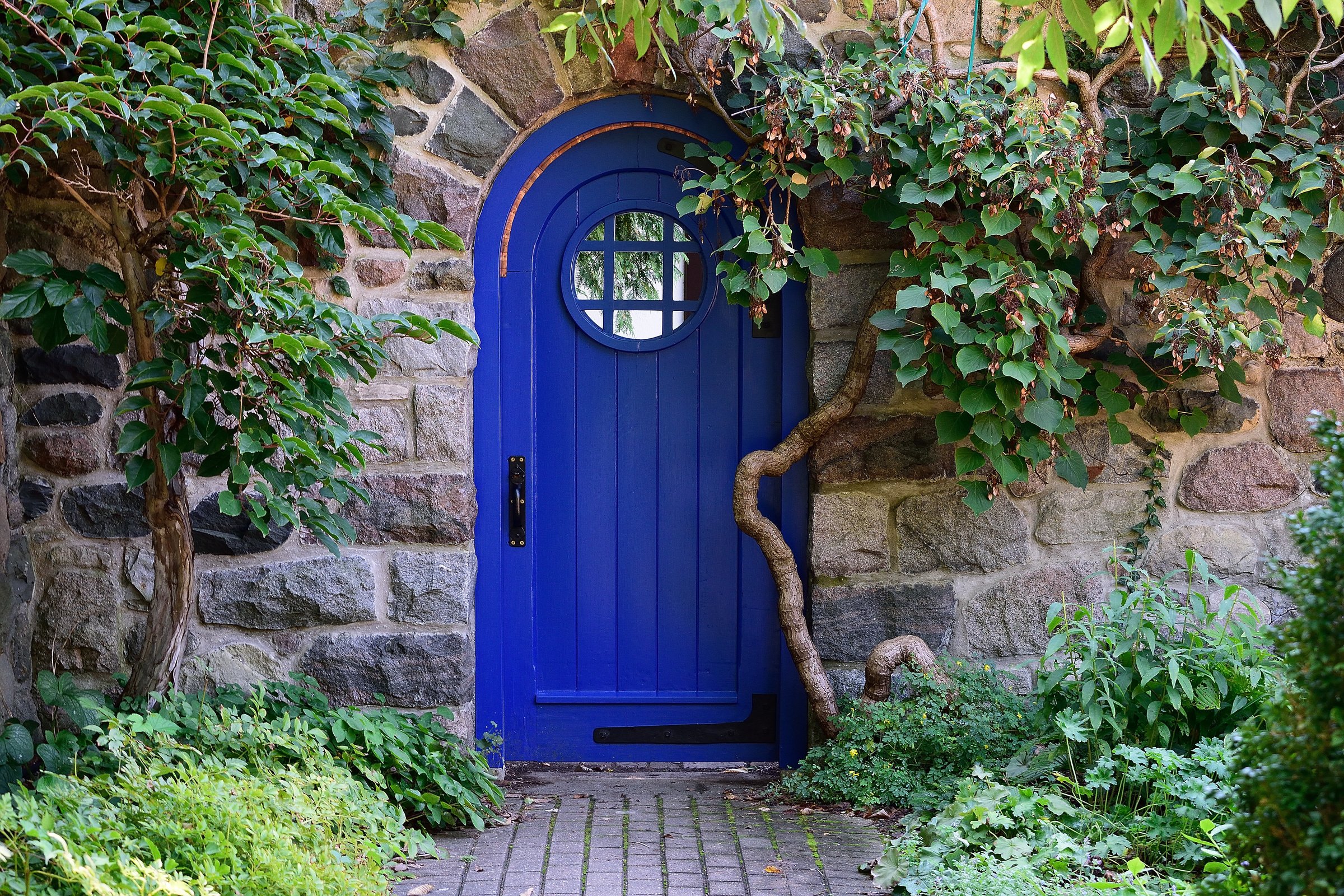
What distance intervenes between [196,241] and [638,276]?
59.9 inches

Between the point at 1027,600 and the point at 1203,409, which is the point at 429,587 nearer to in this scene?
the point at 1027,600

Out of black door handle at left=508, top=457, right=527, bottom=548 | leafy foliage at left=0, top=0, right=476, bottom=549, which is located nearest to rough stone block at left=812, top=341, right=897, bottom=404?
black door handle at left=508, top=457, right=527, bottom=548

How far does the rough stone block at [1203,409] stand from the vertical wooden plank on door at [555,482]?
199cm

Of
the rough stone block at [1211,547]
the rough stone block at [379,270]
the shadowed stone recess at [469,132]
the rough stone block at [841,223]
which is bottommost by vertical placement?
the rough stone block at [1211,547]

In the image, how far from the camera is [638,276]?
3.77m

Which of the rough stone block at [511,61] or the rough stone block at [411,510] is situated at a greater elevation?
the rough stone block at [511,61]

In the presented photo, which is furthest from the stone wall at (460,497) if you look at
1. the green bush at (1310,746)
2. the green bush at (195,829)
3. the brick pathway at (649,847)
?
the green bush at (1310,746)

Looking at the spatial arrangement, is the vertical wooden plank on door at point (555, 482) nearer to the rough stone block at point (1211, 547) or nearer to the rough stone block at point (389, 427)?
the rough stone block at point (389, 427)

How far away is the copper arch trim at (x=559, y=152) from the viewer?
3.67m

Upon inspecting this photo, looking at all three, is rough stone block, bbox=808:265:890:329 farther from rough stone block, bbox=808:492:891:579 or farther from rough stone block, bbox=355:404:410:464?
rough stone block, bbox=355:404:410:464

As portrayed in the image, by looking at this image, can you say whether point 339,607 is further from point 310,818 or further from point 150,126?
point 150,126

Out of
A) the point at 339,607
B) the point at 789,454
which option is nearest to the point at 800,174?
the point at 789,454

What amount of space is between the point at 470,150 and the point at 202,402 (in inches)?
51.0

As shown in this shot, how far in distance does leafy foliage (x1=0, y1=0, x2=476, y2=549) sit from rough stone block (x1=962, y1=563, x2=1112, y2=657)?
2.02 m
